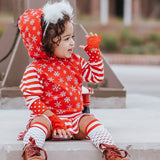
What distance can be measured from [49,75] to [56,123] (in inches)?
13.6

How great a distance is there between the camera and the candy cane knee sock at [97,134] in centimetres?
304

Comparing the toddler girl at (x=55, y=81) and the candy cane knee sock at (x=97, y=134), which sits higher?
the toddler girl at (x=55, y=81)

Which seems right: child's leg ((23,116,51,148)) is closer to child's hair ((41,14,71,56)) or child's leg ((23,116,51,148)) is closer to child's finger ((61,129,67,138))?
child's finger ((61,129,67,138))

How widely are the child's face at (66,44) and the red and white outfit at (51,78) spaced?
3.4 inches

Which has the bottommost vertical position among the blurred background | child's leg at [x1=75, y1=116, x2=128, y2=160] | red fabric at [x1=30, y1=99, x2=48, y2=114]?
the blurred background

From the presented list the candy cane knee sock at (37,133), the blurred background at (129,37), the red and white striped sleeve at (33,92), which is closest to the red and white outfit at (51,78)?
the red and white striped sleeve at (33,92)

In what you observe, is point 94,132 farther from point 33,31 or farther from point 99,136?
point 33,31

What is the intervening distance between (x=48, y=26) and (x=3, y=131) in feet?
3.34

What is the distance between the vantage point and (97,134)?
307 cm

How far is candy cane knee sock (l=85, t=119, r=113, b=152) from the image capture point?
9.97 ft

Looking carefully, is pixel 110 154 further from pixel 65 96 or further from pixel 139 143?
pixel 65 96

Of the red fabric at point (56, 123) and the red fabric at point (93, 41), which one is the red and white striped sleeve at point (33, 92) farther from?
the red fabric at point (93, 41)

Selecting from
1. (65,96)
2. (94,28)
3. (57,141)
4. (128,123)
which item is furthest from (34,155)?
(94,28)

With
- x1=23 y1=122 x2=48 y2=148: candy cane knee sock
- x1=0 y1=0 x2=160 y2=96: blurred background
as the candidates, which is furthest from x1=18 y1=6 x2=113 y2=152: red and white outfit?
x1=0 y1=0 x2=160 y2=96: blurred background
